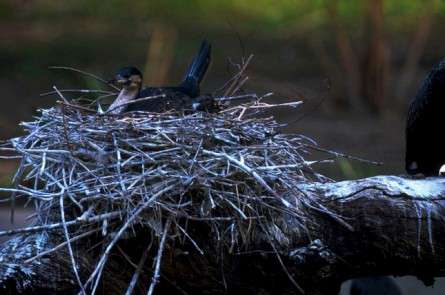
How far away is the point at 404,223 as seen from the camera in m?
4.54

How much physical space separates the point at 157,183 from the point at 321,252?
2.60 feet

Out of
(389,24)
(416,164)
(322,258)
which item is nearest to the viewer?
(322,258)

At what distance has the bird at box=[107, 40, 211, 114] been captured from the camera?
5703 millimetres

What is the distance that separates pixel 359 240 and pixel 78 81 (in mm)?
8951

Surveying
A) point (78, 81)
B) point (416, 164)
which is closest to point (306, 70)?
point (78, 81)

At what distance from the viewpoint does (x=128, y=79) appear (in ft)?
20.4

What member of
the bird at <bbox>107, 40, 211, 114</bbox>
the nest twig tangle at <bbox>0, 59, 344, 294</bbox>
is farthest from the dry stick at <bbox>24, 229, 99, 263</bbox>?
the bird at <bbox>107, 40, 211, 114</bbox>

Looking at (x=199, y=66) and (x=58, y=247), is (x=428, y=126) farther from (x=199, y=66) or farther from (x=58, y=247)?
(x=58, y=247)

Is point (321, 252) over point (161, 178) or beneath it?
beneath

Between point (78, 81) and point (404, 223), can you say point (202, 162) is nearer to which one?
point (404, 223)

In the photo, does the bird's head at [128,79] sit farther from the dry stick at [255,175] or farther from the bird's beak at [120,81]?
the dry stick at [255,175]

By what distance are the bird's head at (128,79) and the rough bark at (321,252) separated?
1.87 metres

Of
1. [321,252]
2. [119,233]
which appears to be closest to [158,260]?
[119,233]

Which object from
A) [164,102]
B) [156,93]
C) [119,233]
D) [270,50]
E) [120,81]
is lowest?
[119,233]
